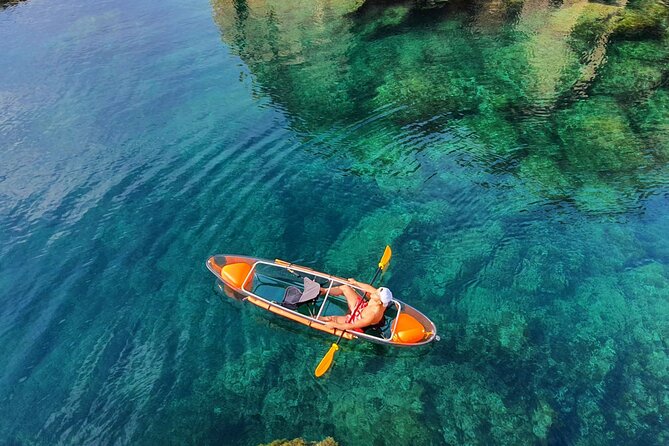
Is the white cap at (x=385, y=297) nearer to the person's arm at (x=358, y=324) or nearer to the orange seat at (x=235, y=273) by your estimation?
the person's arm at (x=358, y=324)

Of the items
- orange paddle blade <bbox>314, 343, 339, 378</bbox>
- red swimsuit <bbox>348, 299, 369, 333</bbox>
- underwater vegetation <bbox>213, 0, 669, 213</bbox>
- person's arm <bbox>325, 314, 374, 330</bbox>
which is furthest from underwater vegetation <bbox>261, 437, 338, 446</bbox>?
underwater vegetation <bbox>213, 0, 669, 213</bbox>

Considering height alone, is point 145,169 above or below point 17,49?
below

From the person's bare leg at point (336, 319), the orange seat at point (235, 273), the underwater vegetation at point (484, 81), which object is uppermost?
the underwater vegetation at point (484, 81)

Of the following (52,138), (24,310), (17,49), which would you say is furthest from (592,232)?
(17,49)

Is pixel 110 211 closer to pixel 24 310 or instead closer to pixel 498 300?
pixel 24 310

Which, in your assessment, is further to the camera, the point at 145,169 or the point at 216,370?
the point at 145,169

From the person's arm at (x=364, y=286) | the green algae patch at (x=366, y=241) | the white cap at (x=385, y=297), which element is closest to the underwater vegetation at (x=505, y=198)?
the green algae patch at (x=366, y=241)
